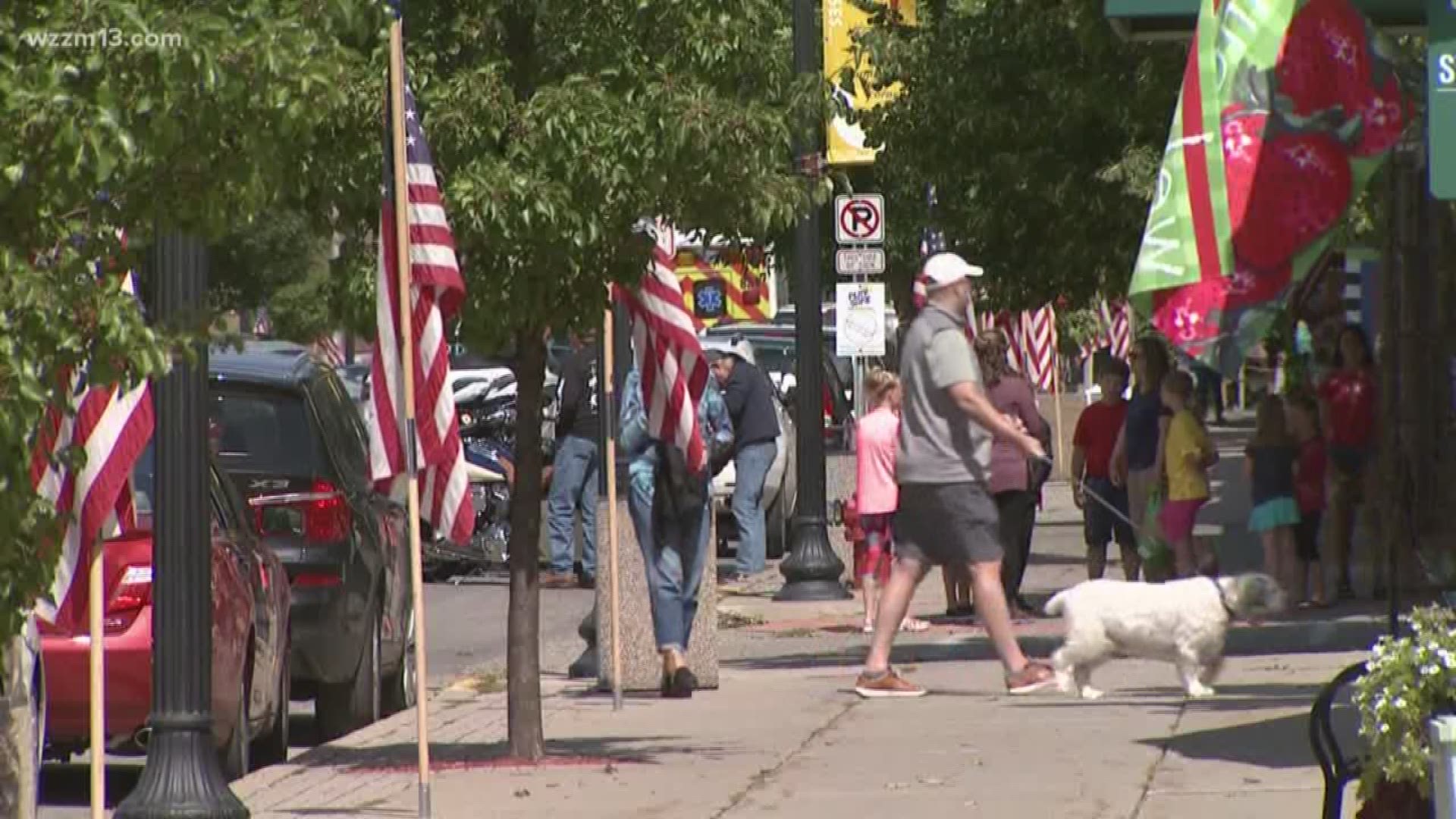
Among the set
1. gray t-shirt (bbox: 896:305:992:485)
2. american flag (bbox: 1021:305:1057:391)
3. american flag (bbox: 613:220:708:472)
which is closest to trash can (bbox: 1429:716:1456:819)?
american flag (bbox: 613:220:708:472)

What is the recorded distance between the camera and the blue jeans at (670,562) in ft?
46.6

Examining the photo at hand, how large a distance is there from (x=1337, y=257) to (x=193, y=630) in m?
13.5

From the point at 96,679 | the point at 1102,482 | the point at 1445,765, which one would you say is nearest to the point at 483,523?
the point at 1102,482

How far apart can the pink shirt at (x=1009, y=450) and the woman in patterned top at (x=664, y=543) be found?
485cm

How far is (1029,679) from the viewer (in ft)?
45.2

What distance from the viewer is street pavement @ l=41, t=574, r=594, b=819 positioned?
12.7m

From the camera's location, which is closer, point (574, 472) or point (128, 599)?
point (128, 599)

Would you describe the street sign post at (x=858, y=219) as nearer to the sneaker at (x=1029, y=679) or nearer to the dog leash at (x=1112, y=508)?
the dog leash at (x=1112, y=508)

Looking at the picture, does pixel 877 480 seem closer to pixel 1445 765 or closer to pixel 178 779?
pixel 178 779

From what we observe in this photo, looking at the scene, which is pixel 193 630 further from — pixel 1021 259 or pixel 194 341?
pixel 1021 259

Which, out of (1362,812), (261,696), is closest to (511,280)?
(261,696)

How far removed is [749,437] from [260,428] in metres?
9.25

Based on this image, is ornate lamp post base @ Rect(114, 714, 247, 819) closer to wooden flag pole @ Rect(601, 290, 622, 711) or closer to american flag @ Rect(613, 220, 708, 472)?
american flag @ Rect(613, 220, 708, 472)

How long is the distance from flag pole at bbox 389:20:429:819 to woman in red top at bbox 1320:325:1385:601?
9351mm
